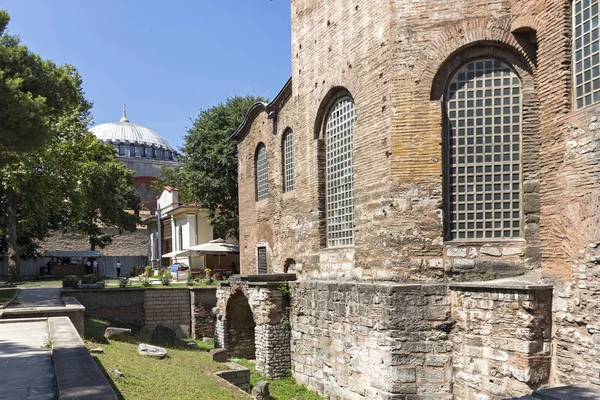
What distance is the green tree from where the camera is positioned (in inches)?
1052

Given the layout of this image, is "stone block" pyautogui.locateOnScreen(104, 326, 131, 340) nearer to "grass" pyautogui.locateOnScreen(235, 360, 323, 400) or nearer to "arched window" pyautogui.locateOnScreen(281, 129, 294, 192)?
"grass" pyautogui.locateOnScreen(235, 360, 323, 400)

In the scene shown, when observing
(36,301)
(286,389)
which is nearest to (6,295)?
(36,301)

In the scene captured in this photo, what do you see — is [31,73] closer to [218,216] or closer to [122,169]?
[122,169]

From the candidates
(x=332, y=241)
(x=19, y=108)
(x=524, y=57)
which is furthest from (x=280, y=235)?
(x=524, y=57)

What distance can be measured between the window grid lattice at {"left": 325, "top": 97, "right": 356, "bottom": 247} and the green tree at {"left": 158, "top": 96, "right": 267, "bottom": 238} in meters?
14.5

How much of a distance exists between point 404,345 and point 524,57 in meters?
5.29

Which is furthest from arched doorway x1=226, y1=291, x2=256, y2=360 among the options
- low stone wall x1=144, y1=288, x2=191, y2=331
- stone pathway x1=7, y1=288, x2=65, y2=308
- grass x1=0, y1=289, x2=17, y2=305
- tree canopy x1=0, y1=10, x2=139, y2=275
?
tree canopy x1=0, y1=10, x2=139, y2=275

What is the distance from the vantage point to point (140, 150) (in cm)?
6056

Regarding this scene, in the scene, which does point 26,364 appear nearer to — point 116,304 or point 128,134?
point 116,304

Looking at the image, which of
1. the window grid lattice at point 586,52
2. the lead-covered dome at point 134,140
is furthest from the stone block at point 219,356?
the lead-covered dome at point 134,140

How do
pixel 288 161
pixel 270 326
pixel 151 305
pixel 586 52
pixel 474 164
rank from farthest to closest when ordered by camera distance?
1. pixel 151 305
2. pixel 288 161
3. pixel 270 326
4. pixel 474 164
5. pixel 586 52

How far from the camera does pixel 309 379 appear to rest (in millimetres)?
12531

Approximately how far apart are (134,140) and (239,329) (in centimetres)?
4824

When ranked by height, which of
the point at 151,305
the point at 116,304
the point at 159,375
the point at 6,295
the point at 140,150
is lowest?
the point at 151,305
